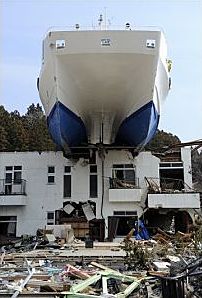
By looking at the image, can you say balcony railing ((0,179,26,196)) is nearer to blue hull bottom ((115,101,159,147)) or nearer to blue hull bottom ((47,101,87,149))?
blue hull bottom ((47,101,87,149))

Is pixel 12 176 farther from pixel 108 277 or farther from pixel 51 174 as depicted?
pixel 108 277

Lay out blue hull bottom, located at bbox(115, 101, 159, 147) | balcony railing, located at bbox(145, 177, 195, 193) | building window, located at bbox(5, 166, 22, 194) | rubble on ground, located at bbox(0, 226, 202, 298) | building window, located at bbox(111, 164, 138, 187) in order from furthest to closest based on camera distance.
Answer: building window, located at bbox(5, 166, 22, 194) < building window, located at bbox(111, 164, 138, 187) < balcony railing, located at bbox(145, 177, 195, 193) < blue hull bottom, located at bbox(115, 101, 159, 147) < rubble on ground, located at bbox(0, 226, 202, 298)

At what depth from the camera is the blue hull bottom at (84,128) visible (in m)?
21.3

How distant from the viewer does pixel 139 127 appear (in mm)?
22438

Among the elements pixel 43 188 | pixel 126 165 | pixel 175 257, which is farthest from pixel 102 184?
pixel 175 257

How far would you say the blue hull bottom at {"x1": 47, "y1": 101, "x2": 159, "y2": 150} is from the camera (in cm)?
2134

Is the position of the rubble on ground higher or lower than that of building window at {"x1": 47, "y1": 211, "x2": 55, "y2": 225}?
lower

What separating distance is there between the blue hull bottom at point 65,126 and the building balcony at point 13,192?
331 centimetres

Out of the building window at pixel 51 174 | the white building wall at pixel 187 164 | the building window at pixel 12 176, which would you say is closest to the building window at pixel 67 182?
the building window at pixel 51 174

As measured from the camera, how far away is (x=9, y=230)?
2436 centimetres

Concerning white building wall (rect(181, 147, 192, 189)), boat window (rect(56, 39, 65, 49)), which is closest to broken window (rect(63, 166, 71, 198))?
white building wall (rect(181, 147, 192, 189))

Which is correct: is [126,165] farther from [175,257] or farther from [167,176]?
[175,257]

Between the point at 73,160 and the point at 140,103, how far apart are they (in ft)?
17.8

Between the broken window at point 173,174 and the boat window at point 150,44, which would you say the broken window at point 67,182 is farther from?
the boat window at point 150,44
